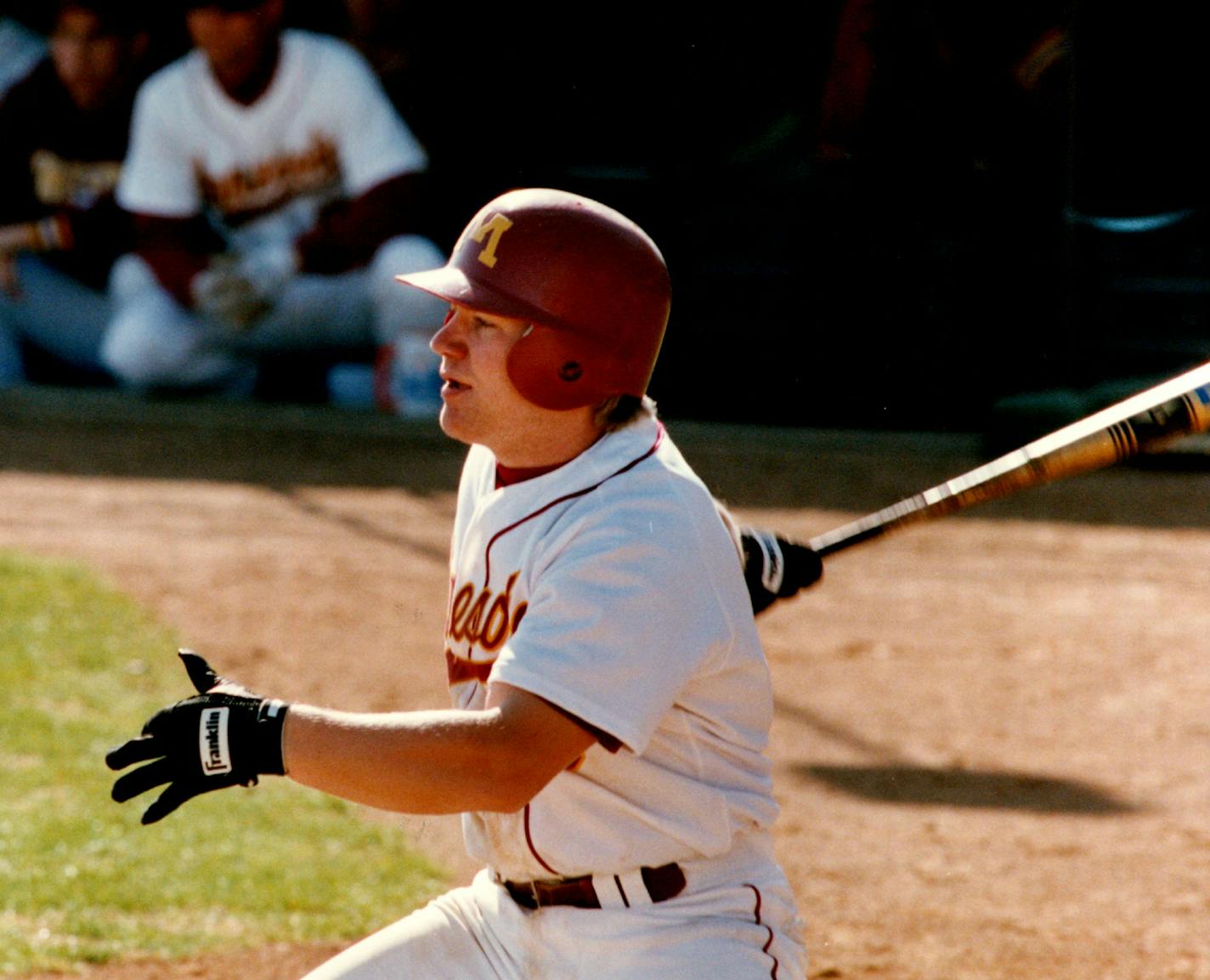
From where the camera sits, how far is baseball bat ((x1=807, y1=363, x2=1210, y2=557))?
8.84 feet

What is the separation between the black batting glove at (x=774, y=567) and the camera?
2826 millimetres

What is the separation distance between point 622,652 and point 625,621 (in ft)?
0.12

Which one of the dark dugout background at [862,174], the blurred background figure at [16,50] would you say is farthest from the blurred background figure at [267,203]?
the blurred background figure at [16,50]

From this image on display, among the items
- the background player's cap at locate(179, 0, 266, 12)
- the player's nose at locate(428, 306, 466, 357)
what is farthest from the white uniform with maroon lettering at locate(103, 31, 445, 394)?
the player's nose at locate(428, 306, 466, 357)

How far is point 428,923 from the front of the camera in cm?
245

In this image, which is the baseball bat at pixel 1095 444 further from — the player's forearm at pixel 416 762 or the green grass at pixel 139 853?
the green grass at pixel 139 853

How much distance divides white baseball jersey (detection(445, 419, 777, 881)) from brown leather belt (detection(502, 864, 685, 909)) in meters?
0.02

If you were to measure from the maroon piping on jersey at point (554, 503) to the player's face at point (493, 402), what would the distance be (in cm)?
9

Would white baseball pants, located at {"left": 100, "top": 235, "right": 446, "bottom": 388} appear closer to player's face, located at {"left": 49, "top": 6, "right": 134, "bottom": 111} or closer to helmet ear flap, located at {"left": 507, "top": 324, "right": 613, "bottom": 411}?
player's face, located at {"left": 49, "top": 6, "right": 134, "bottom": 111}

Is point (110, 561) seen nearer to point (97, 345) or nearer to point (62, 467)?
point (62, 467)

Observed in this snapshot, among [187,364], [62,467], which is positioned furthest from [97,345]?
[62,467]

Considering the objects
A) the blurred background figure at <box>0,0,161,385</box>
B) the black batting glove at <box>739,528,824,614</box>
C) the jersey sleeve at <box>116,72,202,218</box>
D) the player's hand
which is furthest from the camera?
the blurred background figure at <box>0,0,161,385</box>

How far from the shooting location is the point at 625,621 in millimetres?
2131

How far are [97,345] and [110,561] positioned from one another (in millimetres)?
3249
